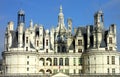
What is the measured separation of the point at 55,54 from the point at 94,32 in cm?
932

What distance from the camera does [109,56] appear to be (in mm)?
81062

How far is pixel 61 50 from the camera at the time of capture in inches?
3410

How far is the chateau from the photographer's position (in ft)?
266

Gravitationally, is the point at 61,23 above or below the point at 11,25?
→ above

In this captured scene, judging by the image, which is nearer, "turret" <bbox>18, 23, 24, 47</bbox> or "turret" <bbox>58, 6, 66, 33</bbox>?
"turret" <bbox>18, 23, 24, 47</bbox>

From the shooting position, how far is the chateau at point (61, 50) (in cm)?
8112

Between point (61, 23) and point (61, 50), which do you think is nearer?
point (61, 50)

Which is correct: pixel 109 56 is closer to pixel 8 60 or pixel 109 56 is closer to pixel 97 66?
pixel 97 66

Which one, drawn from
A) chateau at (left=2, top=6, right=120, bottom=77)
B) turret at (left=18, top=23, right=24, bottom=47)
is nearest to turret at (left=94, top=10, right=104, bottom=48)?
chateau at (left=2, top=6, right=120, bottom=77)

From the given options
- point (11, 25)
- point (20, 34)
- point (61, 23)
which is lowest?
point (20, 34)

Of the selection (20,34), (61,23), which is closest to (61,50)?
(61,23)

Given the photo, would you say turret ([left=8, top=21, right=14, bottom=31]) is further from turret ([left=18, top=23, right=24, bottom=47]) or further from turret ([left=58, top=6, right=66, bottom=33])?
turret ([left=58, top=6, right=66, bottom=33])

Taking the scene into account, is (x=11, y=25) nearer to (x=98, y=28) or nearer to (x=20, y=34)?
(x=20, y=34)

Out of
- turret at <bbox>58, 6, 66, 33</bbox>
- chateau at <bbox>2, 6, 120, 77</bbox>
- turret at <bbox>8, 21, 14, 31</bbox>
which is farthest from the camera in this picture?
turret at <bbox>58, 6, 66, 33</bbox>
